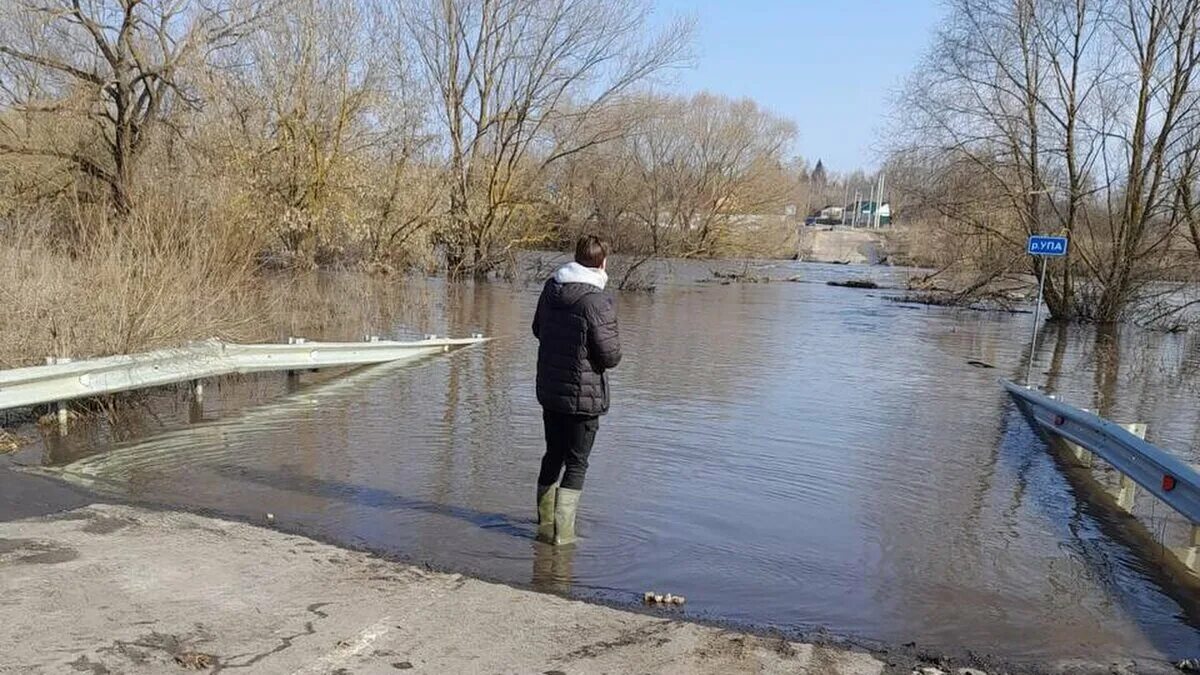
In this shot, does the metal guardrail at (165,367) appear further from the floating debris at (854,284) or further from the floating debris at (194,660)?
the floating debris at (854,284)

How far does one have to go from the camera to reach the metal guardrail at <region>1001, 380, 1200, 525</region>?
6.20 m

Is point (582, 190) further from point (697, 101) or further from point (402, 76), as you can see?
point (697, 101)

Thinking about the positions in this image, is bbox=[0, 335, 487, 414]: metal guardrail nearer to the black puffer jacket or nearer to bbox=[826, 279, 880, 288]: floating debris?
the black puffer jacket

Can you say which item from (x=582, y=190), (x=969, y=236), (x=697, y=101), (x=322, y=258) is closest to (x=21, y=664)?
(x=322, y=258)

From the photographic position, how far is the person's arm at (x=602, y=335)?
5.79 metres

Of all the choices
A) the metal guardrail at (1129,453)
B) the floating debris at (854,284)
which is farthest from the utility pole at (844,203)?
the metal guardrail at (1129,453)

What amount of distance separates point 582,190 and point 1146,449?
1535 inches

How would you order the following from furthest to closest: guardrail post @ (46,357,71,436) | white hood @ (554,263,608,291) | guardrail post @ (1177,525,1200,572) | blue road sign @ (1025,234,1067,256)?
blue road sign @ (1025,234,1067,256), guardrail post @ (46,357,71,436), guardrail post @ (1177,525,1200,572), white hood @ (554,263,608,291)

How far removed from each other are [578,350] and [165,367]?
544cm

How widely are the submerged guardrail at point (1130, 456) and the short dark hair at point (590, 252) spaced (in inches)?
162

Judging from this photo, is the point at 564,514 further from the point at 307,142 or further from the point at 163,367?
the point at 307,142

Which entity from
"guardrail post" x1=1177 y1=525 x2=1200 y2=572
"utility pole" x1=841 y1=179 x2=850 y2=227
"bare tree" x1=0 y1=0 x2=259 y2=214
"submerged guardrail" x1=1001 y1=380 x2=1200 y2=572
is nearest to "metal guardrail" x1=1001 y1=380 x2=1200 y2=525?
"submerged guardrail" x1=1001 y1=380 x2=1200 y2=572

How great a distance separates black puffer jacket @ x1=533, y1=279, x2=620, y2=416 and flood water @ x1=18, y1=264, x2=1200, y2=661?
3.33 ft

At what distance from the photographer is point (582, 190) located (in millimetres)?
44875
